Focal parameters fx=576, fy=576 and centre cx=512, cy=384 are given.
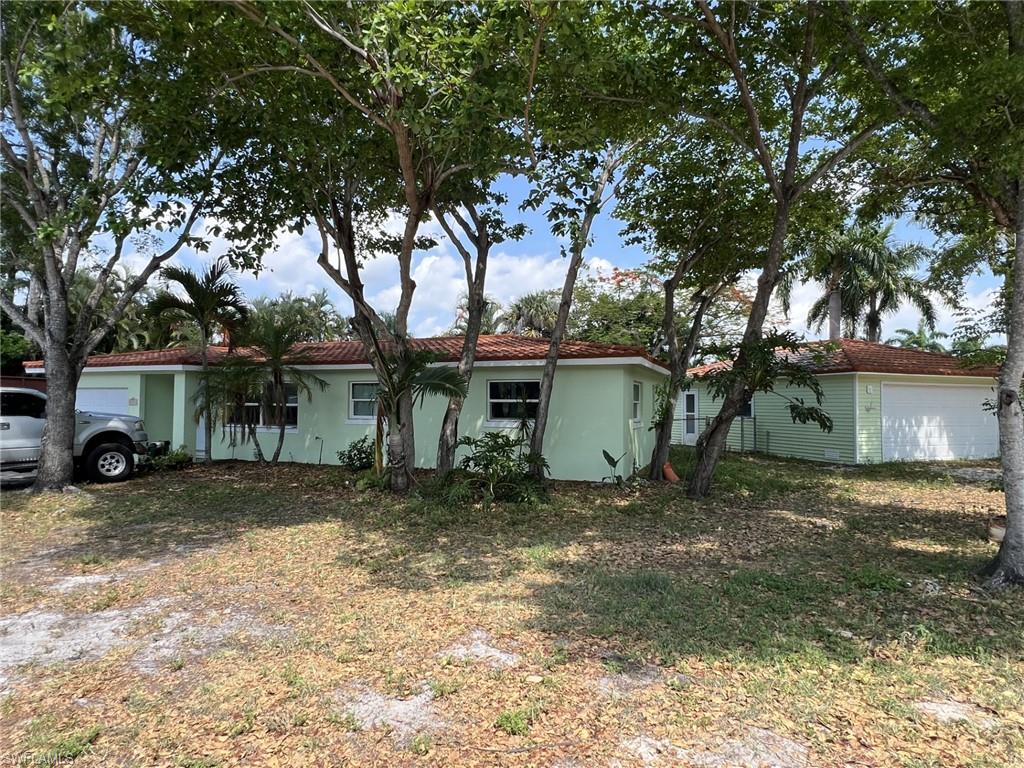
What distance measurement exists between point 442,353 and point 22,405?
7273 mm

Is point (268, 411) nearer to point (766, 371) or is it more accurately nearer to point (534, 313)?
point (766, 371)

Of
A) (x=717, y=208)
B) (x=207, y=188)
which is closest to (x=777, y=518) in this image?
(x=717, y=208)

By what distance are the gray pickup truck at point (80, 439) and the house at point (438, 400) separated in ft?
6.77

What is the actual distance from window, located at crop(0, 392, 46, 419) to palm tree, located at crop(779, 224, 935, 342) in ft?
72.4

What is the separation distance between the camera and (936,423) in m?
15.6

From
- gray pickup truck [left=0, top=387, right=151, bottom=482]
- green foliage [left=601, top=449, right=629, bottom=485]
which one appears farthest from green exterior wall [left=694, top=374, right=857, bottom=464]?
gray pickup truck [left=0, top=387, right=151, bottom=482]

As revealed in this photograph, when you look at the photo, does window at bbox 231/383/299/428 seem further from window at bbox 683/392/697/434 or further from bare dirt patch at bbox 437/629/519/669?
window at bbox 683/392/697/434

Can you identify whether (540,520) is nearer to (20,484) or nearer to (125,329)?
(20,484)

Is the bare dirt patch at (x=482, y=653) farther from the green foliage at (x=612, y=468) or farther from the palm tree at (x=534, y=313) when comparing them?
the palm tree at (x=534, y=313)

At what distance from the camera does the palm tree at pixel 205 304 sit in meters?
11.2

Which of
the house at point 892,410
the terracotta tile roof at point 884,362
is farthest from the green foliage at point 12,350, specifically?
the terracotta tile roof at point 884,362

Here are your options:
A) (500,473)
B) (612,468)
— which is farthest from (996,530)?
(500,473)

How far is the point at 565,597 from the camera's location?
486cm

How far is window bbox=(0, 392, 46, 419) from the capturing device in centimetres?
952
